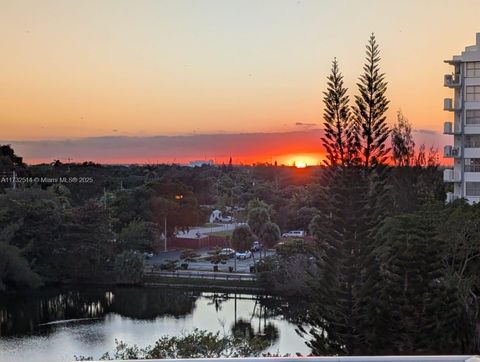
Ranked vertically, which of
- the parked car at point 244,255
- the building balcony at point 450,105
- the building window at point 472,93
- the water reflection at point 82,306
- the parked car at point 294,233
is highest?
the building window at point 472,93

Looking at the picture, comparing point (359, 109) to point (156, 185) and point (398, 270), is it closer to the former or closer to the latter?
point (398, 270)

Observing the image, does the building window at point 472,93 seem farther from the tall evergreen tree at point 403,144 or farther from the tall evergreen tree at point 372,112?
the tall evergreen tree at point 372,112

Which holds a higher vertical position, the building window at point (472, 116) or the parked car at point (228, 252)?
the building window at point (472, 116)

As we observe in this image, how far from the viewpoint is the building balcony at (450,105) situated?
1443 cm

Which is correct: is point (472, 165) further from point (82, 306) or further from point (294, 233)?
point (82, 306)

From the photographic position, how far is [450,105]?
14.5m

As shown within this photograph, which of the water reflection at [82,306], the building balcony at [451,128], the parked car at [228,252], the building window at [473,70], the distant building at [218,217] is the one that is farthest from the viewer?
the distant building at [218,217]

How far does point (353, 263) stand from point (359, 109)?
1791mm

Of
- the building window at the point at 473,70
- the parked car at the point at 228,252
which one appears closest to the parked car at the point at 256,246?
the parked car at the point at 228,252

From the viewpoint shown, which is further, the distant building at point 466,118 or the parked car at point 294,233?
the parked car at point 294,233

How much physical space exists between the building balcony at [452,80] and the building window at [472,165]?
177 cm

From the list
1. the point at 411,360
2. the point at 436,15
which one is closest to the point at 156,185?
the point at 436,15

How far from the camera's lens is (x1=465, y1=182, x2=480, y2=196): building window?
559 inches

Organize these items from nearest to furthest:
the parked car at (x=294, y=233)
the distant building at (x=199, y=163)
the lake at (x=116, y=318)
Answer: the lake at (x=116, y=318)
the parked car at (x=294, y=233)
the distant building at (x=199, y=163)
